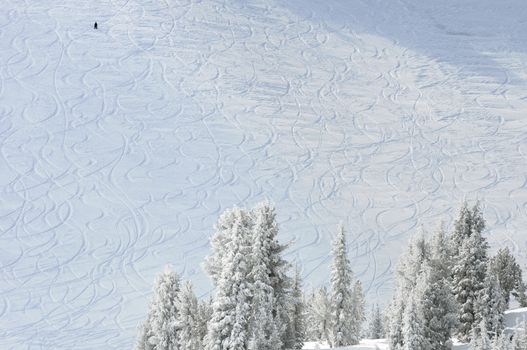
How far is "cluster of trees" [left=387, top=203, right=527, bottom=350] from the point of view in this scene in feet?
91.8

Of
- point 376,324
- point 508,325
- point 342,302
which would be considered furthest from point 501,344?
point 376,324

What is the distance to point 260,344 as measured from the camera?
27.5 m

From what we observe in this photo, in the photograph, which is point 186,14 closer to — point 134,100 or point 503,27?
point 134,100

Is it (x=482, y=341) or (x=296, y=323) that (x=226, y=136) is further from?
(x=482, y=341)

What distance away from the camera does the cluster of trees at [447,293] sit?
27984mm

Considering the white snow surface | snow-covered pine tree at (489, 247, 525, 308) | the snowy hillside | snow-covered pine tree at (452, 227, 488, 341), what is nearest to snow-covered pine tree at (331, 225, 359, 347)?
the snowy hillside

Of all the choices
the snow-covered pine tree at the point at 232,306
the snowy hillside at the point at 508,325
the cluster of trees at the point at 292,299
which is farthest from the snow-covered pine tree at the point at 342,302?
the snow-covered pine tree at the point at 232,306

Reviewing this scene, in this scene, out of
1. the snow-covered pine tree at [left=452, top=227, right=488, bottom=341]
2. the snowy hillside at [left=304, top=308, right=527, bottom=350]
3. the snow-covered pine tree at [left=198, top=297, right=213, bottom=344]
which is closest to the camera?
the snow-covered pine tree at [left=198, top=297, right=213, bottom=344]

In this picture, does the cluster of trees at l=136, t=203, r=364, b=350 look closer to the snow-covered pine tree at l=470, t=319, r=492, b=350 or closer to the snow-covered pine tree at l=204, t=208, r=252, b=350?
the snow-covered pine tree at l=204, t=208, r=252, b=350

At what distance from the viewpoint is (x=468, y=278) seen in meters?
30.7

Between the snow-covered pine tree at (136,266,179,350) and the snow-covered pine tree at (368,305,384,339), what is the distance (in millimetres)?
17167

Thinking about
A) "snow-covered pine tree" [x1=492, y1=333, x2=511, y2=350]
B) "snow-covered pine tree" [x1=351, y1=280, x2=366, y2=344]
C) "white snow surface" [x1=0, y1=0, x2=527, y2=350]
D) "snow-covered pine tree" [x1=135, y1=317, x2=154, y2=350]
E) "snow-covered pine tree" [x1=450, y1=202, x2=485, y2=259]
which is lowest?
"snow-covered pine tree" [x1=492, y1=333, x2=511, y2=350]

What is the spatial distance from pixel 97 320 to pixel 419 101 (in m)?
33.5

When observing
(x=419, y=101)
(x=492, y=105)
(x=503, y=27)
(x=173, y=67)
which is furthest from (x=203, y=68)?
(x=503, y=27)
